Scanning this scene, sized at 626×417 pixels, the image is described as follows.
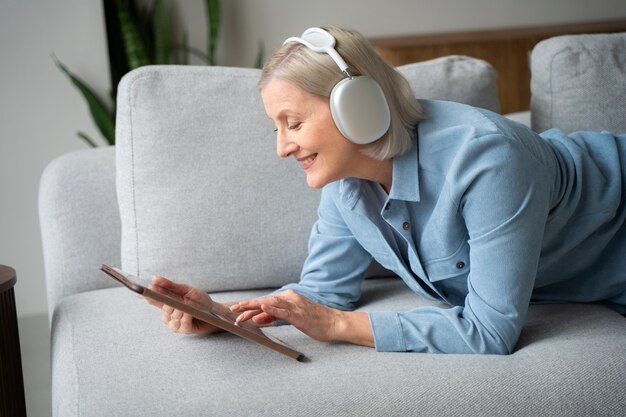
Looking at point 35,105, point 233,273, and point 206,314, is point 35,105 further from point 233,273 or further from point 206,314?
point 206,314

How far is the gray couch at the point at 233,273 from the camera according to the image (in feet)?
4.22

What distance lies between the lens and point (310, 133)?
4.60 feet

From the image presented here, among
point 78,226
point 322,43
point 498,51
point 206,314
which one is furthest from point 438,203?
point 498,51

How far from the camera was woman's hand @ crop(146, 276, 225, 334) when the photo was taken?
1.40 m

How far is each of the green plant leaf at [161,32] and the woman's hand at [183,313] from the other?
226 centimetres

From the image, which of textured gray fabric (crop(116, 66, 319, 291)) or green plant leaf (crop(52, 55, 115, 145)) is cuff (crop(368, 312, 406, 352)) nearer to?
textured gray fabric (crop(116, 66, 319, 291))

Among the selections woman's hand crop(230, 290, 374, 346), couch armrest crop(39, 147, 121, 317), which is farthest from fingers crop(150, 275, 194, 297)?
couch armrest crop(39, 147, 121, 317)

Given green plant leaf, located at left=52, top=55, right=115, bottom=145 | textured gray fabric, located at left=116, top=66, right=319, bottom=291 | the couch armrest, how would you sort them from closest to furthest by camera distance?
textured gray fabric, located at left=116, top=66, right=319, bottom=291 < the couch armrest < green plant leaf, located at left=52, top=55, right=115, bottom=145

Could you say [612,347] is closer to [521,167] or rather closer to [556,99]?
[521,167]

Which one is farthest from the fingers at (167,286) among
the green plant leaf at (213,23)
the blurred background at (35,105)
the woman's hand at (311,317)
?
the green plant leaf at (213,23)

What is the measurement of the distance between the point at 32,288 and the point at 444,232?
2401 millimetres

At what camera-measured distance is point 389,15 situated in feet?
13.2

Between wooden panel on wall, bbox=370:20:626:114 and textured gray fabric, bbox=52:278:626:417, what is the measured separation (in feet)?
7.77

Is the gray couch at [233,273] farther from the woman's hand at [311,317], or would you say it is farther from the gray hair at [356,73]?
Result: the gray hair at [356,73]
